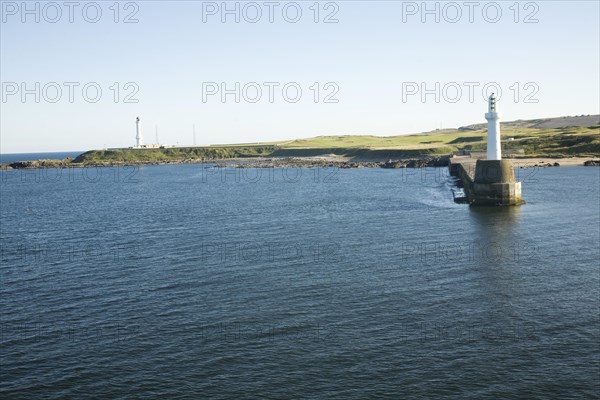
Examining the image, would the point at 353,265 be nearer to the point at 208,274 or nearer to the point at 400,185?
the point at 208,274

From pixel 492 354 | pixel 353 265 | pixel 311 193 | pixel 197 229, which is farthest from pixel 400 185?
pixel 492 354

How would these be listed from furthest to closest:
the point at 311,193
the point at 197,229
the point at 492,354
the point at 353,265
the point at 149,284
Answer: the point at 311,193
the point at 197,229
the point at 353,265
the point at 149,284
the point at 492,354

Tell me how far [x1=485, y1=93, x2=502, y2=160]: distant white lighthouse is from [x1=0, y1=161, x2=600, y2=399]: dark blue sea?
1067cm

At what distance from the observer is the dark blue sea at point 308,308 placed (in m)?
24.7

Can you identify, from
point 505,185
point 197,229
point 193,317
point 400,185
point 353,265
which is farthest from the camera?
point 400,185

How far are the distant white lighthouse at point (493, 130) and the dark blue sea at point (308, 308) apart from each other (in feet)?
35.0

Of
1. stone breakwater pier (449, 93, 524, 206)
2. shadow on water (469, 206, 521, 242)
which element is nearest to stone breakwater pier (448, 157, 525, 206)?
stone breakwater pier (449, 93, 524, 206)

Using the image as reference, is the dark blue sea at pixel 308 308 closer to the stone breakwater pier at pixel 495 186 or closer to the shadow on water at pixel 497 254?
the shadow on water at pixel 497 254

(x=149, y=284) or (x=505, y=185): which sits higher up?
(x=505, y=185)

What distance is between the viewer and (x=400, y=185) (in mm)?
108438

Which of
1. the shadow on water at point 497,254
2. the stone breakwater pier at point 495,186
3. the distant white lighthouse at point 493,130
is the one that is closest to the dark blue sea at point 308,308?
the shadow on water at point 497,254

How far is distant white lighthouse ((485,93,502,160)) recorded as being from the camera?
243 feet

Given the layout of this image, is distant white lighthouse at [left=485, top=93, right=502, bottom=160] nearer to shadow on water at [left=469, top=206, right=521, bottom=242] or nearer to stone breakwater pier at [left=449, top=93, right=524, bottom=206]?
stone breakwater pier at [left=449, top=93, right=524, bottom=206]

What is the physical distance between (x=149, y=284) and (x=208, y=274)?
13.6 feet
